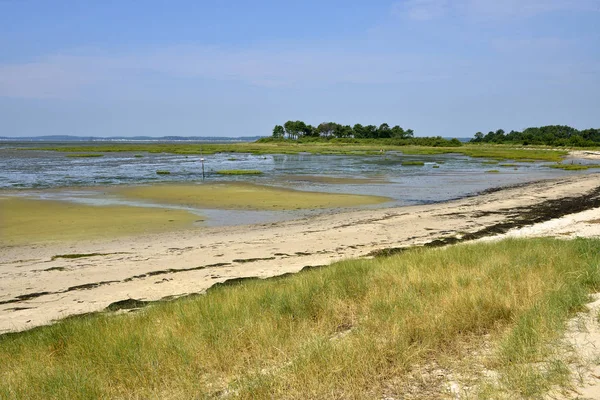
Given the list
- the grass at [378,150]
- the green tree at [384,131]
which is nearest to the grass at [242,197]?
the grass at [378,150]

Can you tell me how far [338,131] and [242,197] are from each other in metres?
131

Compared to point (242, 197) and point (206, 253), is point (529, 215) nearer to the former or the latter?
point (206, 253)

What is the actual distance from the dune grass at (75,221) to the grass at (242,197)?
3.39 metres

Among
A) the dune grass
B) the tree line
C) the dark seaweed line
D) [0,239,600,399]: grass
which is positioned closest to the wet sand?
the dark seaweed line

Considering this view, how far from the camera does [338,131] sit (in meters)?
155

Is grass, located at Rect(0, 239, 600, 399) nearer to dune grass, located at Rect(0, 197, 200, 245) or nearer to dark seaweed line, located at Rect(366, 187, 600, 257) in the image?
dark seaweed line, located at Rect(366, 187, 600, 257)

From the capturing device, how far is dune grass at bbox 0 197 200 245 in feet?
55.3

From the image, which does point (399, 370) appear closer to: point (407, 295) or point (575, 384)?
point (575, 384)

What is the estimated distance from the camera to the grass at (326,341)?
4727mm

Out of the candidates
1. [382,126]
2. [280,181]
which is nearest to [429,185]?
[280,181]

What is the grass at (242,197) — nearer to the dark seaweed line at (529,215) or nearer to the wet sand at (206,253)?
the wet sand at (206,253)

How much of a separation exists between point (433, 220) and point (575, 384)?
1510cm

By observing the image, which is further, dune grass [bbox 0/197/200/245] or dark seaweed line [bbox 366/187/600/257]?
dune grass [bbox 0/197/200/245]

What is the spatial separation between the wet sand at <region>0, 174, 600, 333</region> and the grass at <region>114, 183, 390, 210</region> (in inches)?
150
